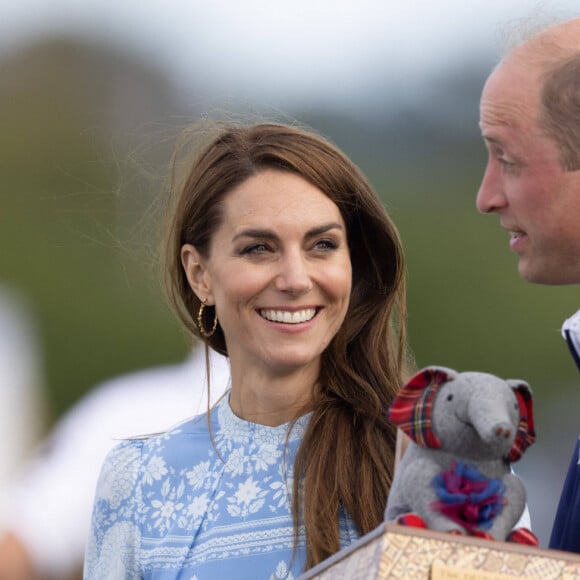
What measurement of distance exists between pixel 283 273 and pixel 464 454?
987mm

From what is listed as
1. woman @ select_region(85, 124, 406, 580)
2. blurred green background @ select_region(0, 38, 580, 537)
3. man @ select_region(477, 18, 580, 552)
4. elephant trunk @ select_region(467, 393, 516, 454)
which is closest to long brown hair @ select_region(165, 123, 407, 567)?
woman @ select_region(85, 124, 406, 580)

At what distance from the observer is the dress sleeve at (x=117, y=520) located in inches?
130

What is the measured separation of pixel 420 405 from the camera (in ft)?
7.77

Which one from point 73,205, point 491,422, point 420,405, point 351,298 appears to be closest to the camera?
point 491,422

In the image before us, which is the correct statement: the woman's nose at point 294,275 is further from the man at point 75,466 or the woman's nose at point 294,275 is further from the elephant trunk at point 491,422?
the elephant trunk at point 491,422

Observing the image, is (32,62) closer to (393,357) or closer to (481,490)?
(393,357)

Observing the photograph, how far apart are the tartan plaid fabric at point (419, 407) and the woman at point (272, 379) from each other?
73cm

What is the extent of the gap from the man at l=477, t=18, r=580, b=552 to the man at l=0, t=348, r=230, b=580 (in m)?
1.41

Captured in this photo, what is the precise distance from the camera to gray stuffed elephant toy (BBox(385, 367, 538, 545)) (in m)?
A: 2.29

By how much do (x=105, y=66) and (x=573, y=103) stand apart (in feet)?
22.1

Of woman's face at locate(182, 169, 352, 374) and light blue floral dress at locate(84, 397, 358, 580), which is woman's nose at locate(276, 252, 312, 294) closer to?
woman's face at locate(182, 169, 352, 374)

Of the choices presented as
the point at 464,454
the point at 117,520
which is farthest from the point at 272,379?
the point at 464,454

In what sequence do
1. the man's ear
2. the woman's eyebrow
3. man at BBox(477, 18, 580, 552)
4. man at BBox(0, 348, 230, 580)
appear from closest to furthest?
man at BBox(477, 18, 580, 552) < the woman's eyebrow < the man's ear < man at BBox(0, 348, 230, 580)

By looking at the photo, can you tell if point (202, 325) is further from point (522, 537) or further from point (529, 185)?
point (522, 537)
